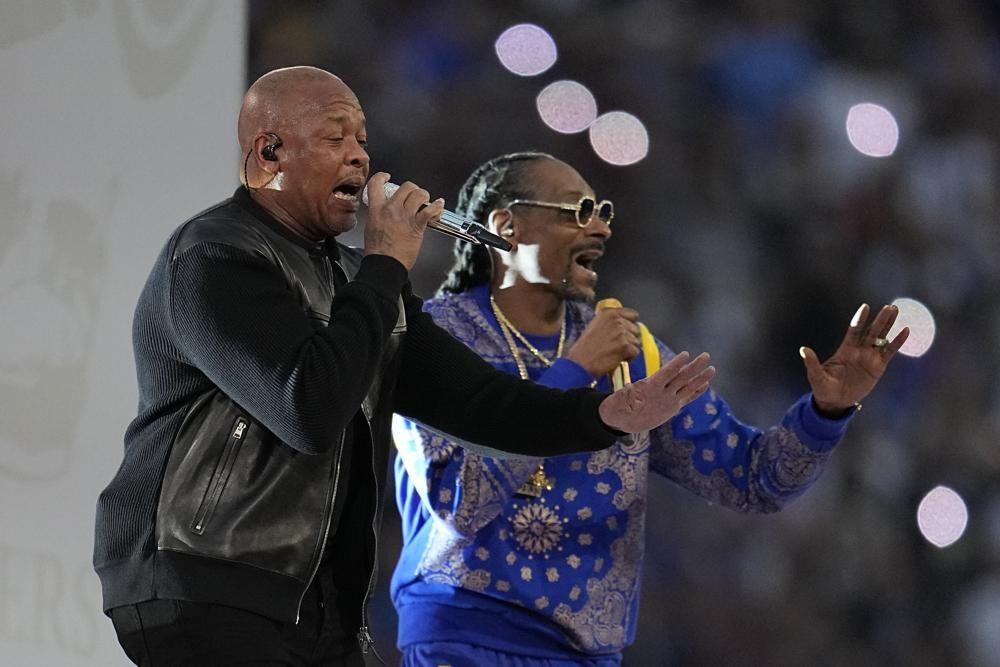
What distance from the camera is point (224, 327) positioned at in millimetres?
1561

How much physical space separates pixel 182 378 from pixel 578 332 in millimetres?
1224

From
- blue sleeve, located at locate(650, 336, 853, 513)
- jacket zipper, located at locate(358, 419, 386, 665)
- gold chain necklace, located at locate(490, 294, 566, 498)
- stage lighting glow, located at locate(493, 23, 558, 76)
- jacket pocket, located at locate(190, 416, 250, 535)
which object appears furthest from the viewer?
stage lighting glow, located at locate(493, 23, 558, 76)

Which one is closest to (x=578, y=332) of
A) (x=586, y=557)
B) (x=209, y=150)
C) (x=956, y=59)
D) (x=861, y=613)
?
(x=586, y=557)

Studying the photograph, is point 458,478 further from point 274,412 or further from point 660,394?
point 274,412

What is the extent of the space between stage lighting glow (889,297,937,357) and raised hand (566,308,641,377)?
1499 mm

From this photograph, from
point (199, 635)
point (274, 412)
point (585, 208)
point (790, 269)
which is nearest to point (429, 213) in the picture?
point (274, 412)

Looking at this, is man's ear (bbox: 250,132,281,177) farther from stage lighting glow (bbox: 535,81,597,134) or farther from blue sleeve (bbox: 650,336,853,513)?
stage lighting glow (bbox: 535,81,597,134)

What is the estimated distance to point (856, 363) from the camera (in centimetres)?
245

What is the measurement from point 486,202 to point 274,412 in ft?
4.37

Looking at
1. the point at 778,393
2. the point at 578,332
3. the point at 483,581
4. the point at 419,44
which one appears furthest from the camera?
the point at 778,393

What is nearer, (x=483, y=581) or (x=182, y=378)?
(x=182, y=378)

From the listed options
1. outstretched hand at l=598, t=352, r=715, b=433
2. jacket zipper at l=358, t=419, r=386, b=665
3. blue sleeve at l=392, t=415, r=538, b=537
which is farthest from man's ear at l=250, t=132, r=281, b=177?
blue sleeve at l=392, t=415, r=538, b=537

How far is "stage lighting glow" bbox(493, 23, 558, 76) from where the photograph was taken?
349cm

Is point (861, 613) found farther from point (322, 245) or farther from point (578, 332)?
point (322, 245)
